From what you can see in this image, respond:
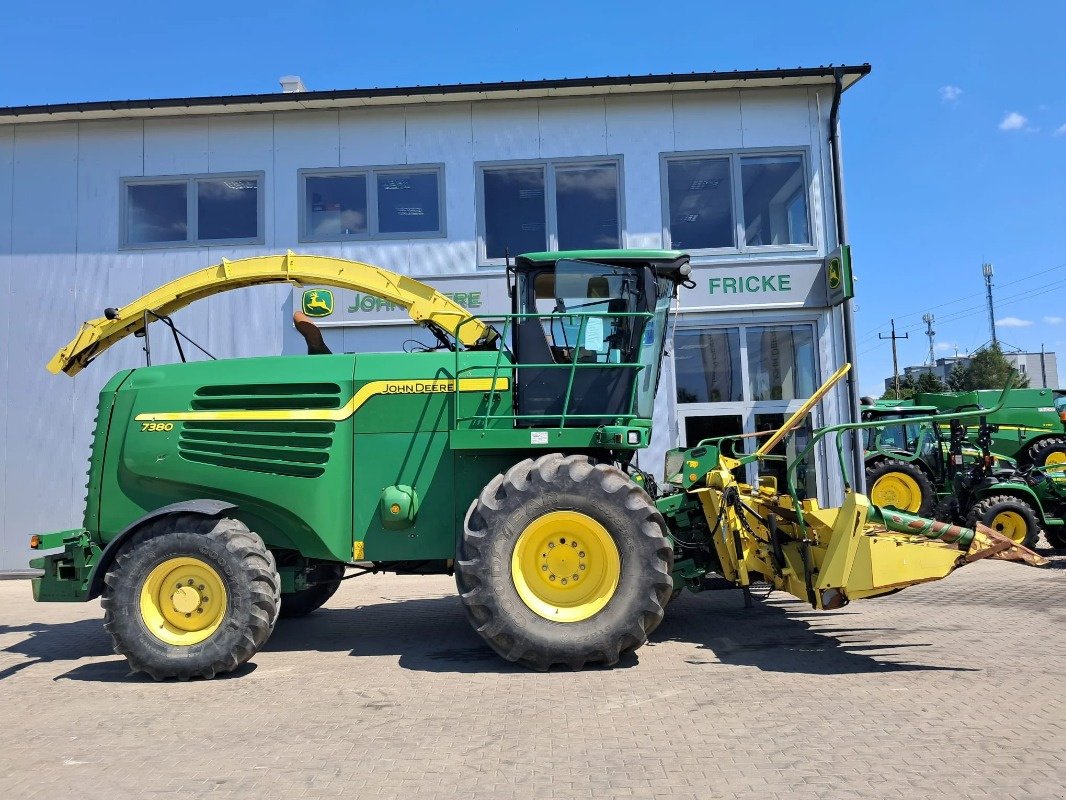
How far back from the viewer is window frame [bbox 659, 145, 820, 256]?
12297 mm

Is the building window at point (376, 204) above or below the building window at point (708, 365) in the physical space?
above

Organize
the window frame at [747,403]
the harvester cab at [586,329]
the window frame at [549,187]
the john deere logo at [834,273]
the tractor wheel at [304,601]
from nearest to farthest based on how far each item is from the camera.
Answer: the harvester cab at [586,329] → the tractor wheel at [304,601] → the john deere logo at [834,273] → the window frame at [747,403] → the window frame at [549,187]

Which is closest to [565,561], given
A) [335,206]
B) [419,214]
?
[419,214]

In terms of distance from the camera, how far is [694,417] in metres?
12.2

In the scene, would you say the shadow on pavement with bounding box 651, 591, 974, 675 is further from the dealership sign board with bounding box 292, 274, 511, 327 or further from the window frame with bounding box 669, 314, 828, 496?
the dealership sign board with bounding box 292, 274, 511, 327

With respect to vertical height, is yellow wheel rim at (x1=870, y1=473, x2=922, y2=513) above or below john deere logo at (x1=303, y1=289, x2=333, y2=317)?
below

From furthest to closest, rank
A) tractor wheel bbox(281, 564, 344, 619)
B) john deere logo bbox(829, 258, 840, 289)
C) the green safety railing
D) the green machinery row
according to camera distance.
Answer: john deere logo bbox(829, 258, 840, 289), the green machinery row, tractor wheel bbox(281, 564, 344, 619), the green safety railing

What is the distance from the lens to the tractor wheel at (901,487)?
→ 13914mm

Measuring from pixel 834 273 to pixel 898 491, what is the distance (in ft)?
14.5

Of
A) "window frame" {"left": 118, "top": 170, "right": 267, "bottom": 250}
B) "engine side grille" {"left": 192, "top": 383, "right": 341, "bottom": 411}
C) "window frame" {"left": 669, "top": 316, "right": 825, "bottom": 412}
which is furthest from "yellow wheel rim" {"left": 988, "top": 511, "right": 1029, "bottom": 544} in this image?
"window frame" {"left": 118, "top": 170, "right": 267, "bottom": 250}

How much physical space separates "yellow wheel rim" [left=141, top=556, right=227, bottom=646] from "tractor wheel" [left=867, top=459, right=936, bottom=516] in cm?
1129

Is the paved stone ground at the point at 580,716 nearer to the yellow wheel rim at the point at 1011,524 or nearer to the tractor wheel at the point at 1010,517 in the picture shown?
the tractor wheel at the point at 1010,517

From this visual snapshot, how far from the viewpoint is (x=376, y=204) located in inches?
490

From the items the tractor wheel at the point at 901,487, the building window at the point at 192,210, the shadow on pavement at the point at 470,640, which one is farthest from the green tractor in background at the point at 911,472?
the building window at the point at 192,210
